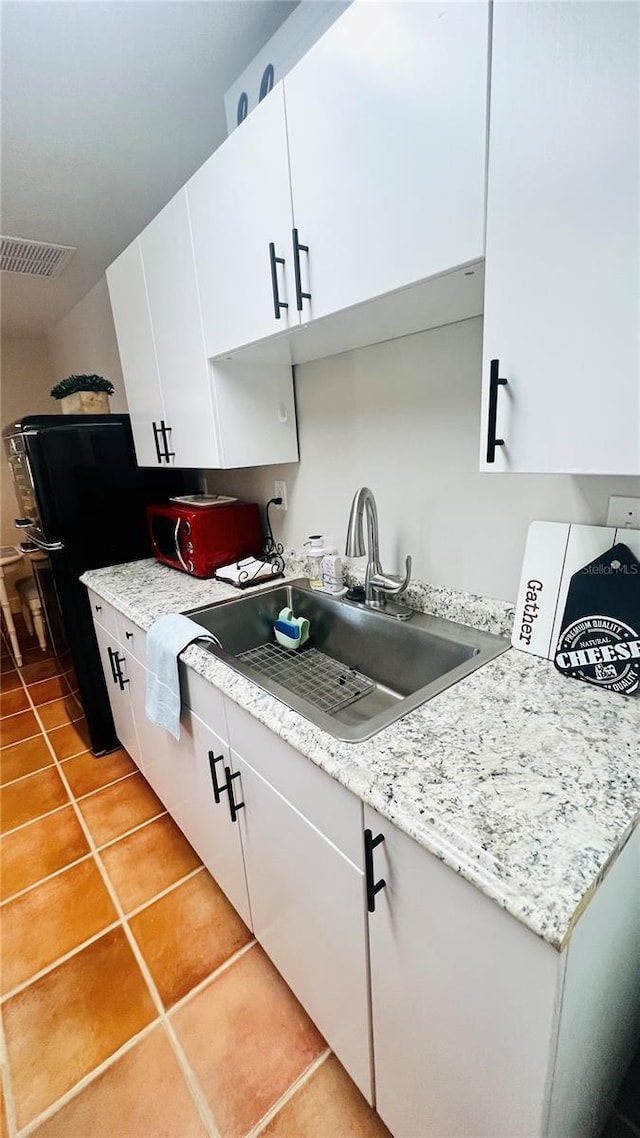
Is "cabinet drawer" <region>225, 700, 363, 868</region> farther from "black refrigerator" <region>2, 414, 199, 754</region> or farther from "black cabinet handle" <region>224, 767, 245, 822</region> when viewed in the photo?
"black refrigerator" <region>2, 414, 199, 754</region>

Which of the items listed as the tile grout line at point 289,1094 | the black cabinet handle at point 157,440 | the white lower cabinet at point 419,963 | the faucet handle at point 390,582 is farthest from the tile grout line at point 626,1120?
the black cabinet handle at point 157,440

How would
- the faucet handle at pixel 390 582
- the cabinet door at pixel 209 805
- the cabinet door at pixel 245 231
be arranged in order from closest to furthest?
the cabinet door at pixel 245 231, the cabinet door at pixel 209 805, the faucet handle at pixel 390 582

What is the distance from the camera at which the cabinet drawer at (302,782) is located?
758 mm

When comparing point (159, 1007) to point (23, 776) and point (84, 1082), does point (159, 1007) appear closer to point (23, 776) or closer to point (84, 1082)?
point (84, 1082)

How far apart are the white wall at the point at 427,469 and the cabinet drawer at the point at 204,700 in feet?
2.23

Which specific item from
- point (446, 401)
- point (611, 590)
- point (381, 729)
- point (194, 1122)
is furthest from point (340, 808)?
point (446, 401)

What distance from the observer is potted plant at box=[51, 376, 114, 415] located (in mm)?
2125

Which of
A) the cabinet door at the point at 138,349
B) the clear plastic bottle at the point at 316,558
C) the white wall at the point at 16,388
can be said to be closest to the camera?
the clear plastic bottle at the point at 316,558

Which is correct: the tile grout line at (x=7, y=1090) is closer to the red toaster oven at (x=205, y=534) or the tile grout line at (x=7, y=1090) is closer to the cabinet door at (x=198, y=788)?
the cabinet door at (x=198, y=788)

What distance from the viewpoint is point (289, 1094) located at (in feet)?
3.40

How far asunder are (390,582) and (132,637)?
2.95ft

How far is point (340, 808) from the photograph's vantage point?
77 cm

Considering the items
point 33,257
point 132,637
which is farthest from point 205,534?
point 33,257

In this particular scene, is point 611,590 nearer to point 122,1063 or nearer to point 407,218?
point 407,218
